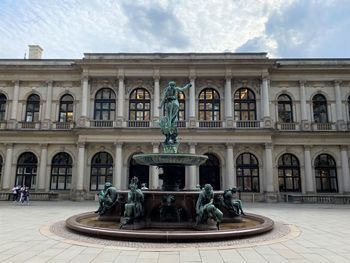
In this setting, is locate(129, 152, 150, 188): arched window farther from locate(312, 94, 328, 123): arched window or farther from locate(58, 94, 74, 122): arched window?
locate(312, 94, 328, 123): arched window

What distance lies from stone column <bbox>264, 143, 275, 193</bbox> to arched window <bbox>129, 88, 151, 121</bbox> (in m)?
12.1

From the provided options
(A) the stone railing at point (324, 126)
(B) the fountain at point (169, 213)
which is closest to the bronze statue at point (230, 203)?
(B) the fountain at point (169, 213)

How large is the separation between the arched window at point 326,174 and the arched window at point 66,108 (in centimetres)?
2549

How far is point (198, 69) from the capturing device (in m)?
28.8

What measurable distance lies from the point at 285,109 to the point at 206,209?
23500 millimetres

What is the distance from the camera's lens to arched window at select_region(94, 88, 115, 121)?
29.5 meters

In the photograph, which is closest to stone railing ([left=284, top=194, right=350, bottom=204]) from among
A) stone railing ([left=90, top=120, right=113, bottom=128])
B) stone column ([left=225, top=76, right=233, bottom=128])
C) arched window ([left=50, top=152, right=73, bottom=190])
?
stone column ([left=225, top=76, right=233, bottom=128])

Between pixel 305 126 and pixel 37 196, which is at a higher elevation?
pixel 305 126

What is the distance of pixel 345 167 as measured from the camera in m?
27.6

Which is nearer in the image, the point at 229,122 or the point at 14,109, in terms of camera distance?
the point at 229,122

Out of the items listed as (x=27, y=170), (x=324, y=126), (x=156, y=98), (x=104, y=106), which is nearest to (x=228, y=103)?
(x=156, y=98)

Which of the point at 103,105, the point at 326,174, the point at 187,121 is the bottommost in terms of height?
the point at 326,174

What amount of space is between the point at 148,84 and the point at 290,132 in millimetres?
14944

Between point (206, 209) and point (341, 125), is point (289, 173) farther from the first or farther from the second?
point (206, 209)
